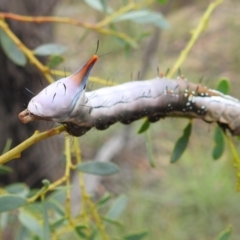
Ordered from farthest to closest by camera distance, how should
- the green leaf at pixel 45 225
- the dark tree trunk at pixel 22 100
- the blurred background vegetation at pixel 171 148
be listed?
the blurred background vegetation at pixel 171 148 → the dark tree trunk at pixel 22 100 → the green leaf at pixel 45 225

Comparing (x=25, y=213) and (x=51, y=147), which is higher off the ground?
(x=51, y=147)

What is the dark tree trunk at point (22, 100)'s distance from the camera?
1198mm

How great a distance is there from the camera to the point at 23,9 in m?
1.22

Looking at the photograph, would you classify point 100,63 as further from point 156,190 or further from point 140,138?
point 156,190

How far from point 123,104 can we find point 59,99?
149mm

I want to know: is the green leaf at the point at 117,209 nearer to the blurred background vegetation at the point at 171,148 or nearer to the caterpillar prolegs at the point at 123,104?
the caterpillar prolegs at the point at 123,104

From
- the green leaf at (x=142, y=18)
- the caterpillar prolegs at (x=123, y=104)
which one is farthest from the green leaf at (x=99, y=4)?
the caterpillar prolegs at (x=123, y=104)

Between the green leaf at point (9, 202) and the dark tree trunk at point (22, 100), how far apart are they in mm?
583

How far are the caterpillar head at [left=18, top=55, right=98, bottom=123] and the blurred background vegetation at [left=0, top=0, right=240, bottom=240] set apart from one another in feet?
3.24

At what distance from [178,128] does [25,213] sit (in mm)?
1545

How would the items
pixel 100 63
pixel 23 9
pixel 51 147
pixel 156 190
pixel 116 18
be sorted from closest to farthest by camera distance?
pixel 116 18 → pixel 23 9 → pixel 51 147 → pixel 156 190 → pixel 100 63

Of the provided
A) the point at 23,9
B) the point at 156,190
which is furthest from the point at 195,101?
the point at 156,190

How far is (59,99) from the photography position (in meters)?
0.34

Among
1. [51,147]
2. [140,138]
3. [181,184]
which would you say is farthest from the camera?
[140,138]
